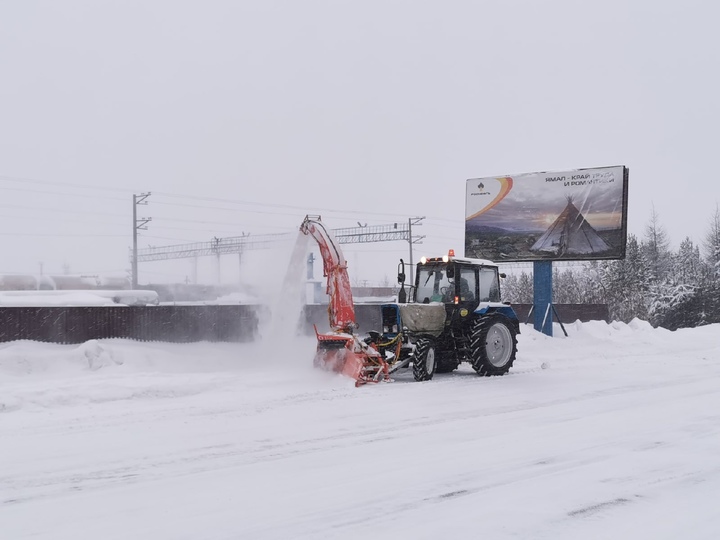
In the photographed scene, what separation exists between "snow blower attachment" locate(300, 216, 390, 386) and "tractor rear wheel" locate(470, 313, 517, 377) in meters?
1.98

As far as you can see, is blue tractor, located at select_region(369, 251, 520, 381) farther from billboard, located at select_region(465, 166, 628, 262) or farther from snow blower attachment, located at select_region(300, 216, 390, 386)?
billboard, located at select_region(465, 166, 628, 262)

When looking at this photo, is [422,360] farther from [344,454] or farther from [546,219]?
[546,219]

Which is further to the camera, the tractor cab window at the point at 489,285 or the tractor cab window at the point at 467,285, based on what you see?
the tractor cab window at the point at 489,285

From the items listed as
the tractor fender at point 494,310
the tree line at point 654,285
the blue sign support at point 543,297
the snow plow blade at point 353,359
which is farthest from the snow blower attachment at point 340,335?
the tree line at point 654,285

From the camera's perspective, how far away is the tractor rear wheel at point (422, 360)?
1348cm

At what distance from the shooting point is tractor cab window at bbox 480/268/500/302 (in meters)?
15.0

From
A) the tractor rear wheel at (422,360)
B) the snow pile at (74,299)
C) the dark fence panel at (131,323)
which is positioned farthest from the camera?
the snow pile at (74,299)

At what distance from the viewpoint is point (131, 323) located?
17125mm

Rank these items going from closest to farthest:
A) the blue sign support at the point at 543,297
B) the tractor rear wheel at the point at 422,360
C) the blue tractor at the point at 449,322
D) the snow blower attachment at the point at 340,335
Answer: the snow blower attachment at the point at 340,335, the tractor rear wheel at the point at 422,360, the blue tractor at the point at 449,322, the blue sign support at the point at 543,297

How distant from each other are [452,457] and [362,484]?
139 cm

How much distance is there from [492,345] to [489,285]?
1249 millimetres

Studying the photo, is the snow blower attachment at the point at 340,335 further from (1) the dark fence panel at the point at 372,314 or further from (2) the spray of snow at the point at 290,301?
(1) the dark fence panel at the point at 372,314

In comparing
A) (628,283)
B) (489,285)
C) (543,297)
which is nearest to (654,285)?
(628,283)

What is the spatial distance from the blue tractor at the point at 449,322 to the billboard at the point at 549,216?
33.3ft
